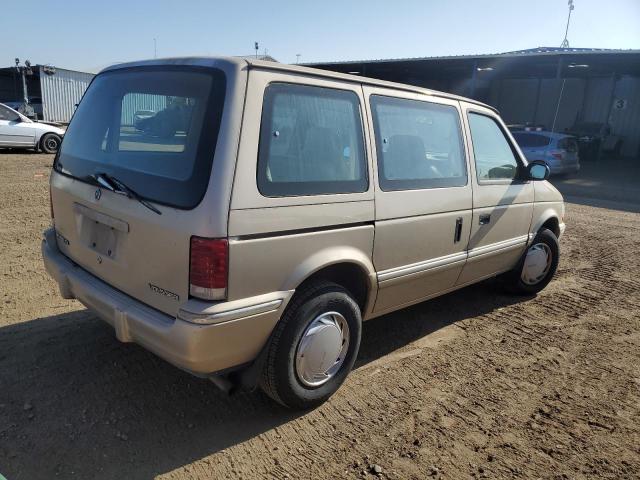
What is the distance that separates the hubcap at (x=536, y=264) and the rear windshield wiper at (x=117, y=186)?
151 inches

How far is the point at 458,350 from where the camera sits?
12.9ft

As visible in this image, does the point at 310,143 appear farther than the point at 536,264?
No

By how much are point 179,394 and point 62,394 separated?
2.26 ft

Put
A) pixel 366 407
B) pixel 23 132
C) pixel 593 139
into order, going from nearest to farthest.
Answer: pixel 366 407
pixel 23 132
pixel 593 139

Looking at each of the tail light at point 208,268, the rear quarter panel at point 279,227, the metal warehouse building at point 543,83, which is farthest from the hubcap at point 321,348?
the metal warehouse building at point 543,83

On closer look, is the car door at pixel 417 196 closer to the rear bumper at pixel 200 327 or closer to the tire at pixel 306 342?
the tire at pixel 306 342

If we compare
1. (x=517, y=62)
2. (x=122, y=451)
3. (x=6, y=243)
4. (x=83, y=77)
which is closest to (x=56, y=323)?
(x=122, y=451)

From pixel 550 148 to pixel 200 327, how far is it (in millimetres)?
15827

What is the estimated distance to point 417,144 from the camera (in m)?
3.58

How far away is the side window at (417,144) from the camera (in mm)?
3260

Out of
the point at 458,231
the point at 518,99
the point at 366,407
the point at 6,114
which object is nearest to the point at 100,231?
the point at 366,407

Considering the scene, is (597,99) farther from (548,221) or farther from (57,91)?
(57,91)

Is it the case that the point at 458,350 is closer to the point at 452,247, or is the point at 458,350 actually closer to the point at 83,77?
the point at 452,247

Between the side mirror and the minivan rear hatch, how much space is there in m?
3.17
